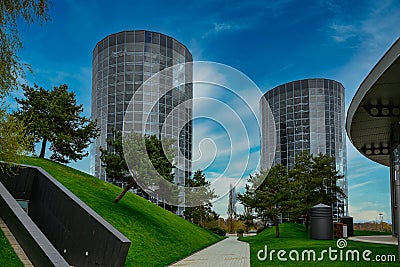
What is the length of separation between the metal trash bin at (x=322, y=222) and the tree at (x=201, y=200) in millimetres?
14505

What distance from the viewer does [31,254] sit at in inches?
350

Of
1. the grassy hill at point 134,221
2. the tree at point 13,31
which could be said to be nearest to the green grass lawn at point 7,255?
the tree at point 13,31

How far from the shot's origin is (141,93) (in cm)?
3741

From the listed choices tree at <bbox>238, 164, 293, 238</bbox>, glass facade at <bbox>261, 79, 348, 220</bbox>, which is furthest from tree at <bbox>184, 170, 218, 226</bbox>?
tree at <bbox>238, 164, 293, 238</bbox>

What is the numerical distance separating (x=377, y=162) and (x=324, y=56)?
8187mm

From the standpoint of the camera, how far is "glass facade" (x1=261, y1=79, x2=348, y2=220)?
4594cm

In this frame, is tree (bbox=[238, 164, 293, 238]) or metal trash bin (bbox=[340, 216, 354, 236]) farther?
metal trash bin (bbox=[340, 216, 354, 236])

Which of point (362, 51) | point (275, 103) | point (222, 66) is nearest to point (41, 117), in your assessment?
point (222, 66)

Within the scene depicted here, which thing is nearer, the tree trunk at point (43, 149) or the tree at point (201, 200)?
the tree trunk at point (43, 149)

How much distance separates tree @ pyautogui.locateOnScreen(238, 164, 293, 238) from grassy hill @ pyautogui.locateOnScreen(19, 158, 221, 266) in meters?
4.64

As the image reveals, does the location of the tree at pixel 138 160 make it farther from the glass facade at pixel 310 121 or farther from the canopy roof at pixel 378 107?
the glass facade at pixel 310 121

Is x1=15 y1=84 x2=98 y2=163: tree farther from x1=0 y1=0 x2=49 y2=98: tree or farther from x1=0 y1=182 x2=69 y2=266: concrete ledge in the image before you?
x1=0 y1=0 x2=49 y2=98: tree

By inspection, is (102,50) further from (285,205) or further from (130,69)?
(285,205)

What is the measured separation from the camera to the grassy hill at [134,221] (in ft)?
47.7
